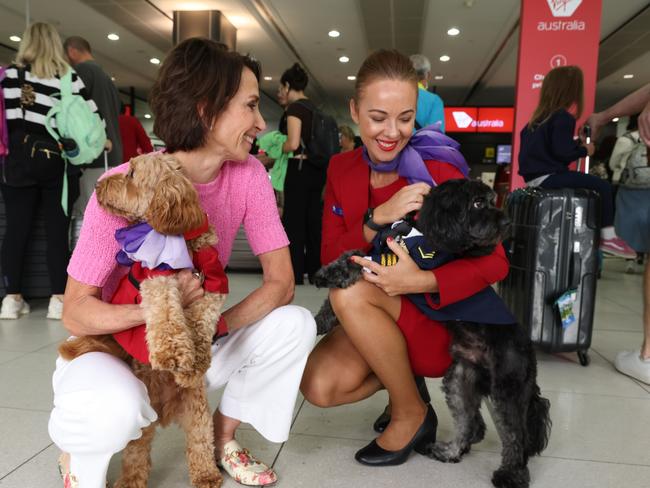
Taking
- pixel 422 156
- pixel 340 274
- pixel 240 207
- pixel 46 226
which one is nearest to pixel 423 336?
pixel 340 274

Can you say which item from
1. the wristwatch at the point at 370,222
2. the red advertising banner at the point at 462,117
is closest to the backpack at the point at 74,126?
the wristwatch at the point at 370,222

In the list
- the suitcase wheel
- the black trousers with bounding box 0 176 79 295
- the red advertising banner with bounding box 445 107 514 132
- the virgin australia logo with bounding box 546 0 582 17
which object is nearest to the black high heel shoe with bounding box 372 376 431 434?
Answer: the suitcase wheel

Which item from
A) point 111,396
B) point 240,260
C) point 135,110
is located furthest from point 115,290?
point 135,110

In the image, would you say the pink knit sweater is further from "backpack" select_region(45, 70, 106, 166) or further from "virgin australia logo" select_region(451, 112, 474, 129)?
"virgin australia logo" select_region(451, 112, 474, 129)

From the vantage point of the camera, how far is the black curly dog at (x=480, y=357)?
1.39 meters

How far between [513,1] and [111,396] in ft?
26.0

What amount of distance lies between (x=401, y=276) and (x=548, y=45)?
12.2ft

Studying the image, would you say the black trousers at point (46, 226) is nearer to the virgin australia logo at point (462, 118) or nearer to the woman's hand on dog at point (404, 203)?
the woman's hand on dog at point (404, 203)

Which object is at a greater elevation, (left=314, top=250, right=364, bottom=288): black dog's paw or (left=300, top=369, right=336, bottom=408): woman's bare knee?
(left=314, top=250, right=364, bottom=288): black dog's paw

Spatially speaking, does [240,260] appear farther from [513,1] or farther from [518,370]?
[513,1]

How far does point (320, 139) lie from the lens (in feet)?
14.4

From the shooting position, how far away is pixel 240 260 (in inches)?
216

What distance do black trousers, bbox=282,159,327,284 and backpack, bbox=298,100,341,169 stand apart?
0.38ft

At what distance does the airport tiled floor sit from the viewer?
1.53 meters
